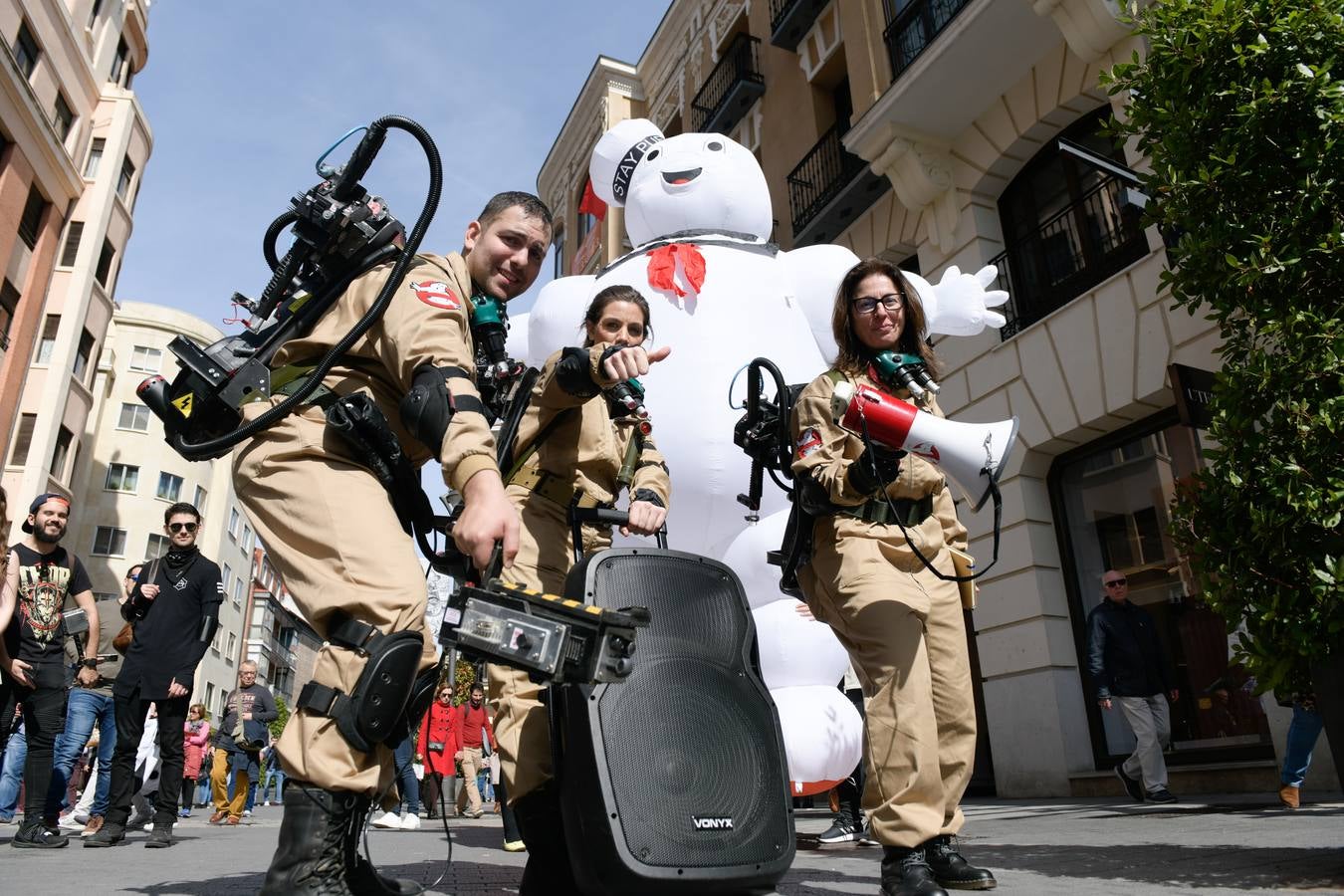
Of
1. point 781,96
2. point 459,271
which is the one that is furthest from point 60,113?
point 459,271

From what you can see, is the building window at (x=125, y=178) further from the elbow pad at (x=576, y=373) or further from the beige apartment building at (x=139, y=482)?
the elbow pad at (x=576, y=373)

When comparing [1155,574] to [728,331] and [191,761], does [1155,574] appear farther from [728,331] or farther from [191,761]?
[191,761]

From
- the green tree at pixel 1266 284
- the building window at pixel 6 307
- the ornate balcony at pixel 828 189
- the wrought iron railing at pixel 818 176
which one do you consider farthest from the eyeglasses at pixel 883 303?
the building window at pixel 6 307

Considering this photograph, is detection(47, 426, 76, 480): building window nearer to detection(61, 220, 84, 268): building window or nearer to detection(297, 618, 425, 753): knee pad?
detection(61, 220, 84, 268): building window

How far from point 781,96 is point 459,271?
12010mm

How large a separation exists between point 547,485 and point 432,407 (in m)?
0.84

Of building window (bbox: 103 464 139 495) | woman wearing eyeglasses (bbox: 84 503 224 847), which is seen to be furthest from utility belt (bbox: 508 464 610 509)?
building window (bbox: 103 464 139 495)

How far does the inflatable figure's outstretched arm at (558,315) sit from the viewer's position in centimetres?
518

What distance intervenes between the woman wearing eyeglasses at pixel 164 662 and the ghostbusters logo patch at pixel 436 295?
322 cm

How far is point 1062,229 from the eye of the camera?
8.80 meters

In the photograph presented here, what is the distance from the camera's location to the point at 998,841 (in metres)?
4.18

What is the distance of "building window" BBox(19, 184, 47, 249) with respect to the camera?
71.9ft

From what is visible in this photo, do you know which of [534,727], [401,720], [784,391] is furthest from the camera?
[784,391]

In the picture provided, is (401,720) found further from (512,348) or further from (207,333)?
(207,333)
